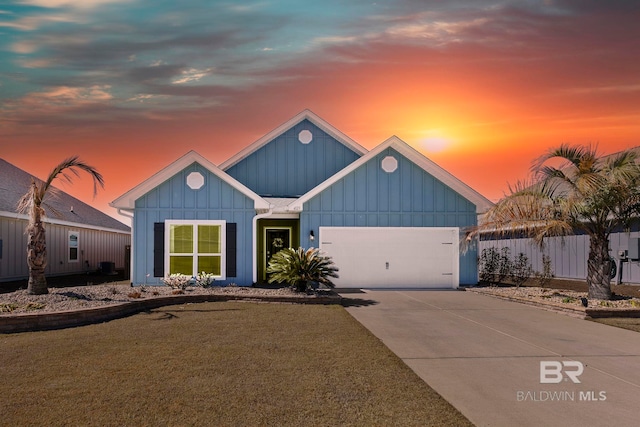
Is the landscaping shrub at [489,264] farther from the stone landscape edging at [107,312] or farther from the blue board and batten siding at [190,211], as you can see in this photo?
the blue board and batten siding at [190,211]

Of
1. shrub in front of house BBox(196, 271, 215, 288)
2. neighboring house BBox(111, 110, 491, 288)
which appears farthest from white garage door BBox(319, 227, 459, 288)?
shrub in front of house BBox(196, 271, 215, 288)

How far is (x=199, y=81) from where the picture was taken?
57.8 ft

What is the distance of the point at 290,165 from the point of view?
22672mm

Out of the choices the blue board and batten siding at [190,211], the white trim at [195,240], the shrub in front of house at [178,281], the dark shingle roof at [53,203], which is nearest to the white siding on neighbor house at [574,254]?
the blue board and batten siding at [190,211]

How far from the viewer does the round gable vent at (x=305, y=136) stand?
22859 millimetres


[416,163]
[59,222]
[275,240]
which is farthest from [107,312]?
[59,222]

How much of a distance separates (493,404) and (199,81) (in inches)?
571

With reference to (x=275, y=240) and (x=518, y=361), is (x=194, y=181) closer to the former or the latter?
(x=275, y=240)

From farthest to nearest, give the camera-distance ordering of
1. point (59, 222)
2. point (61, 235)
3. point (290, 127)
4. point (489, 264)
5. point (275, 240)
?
point (61, 235)
point (59, 222)
point (290, 127)
point (489, 264)
point (275, 240)

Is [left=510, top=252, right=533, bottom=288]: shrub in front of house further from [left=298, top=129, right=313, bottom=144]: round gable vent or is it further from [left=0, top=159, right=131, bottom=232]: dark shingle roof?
[left=0, top=159, right=131, bottom=232]: dark shingle roof

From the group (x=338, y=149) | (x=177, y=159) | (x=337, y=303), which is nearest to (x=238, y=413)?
(x=337, y=303)

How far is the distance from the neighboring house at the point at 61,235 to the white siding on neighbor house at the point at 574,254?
1861 cm

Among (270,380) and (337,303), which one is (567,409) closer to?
(270,380)

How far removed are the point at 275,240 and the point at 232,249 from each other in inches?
130
